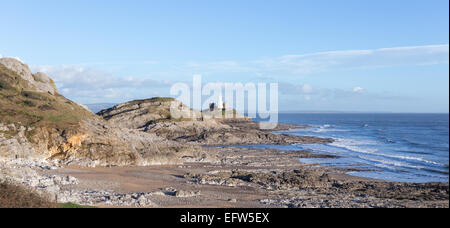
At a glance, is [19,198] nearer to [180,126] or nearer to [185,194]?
[185,194]

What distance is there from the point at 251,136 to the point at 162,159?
31591 millimetres

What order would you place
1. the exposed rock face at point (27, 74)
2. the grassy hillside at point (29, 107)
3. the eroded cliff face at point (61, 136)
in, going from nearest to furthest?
the eroded cliff face at point (61, 136)
the grassy hillside at point (29, 107)
the exposed rock face at point (27, 74)

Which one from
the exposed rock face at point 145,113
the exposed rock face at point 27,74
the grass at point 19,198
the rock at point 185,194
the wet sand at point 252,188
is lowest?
the wet sand at point 252,188

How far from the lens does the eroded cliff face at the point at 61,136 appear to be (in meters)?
32.2

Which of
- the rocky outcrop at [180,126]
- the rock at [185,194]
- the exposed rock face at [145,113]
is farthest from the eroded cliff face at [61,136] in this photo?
the exposed rock face at [145,113]

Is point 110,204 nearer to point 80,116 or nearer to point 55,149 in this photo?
point 55,149

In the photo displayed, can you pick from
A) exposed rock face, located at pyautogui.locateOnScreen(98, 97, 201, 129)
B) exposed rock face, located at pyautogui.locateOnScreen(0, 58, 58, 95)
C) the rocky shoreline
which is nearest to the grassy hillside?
exposed rock face, located at pyautogui.locateOnScreen(0, 58, 58, 95)

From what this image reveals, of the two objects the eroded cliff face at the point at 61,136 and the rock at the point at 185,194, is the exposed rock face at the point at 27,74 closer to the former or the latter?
the eroded cliff face at the point at 61,136

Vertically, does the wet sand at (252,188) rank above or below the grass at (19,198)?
below

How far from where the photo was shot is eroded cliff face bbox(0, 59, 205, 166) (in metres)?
32.2
